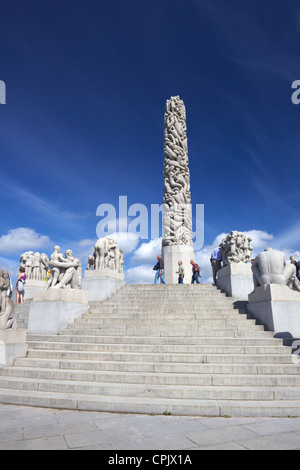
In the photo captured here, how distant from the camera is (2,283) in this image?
7.29 m

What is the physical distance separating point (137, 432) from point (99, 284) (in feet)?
30.2

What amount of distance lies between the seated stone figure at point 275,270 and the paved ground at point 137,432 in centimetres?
495

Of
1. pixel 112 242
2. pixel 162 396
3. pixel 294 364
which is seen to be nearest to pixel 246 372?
pixel 294 364

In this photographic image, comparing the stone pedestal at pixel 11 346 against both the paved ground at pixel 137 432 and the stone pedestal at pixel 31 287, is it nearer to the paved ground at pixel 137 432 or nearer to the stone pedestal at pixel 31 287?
the paved ground at pixel 137 432

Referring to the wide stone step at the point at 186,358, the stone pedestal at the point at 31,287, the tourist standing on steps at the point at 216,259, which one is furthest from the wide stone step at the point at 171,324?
the stone pedestal at the point at 31,287

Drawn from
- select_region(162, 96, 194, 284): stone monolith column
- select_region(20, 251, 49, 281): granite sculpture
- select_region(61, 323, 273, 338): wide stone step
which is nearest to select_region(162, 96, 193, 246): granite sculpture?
select_region(162, 96, 194, 284): stone monolith column

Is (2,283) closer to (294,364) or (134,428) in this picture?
(134,428)

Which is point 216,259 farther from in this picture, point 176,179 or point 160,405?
point 176,179

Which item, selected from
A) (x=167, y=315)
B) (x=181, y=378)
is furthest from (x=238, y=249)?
(x=181, y=378)

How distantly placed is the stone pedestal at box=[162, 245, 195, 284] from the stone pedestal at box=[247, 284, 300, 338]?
11427 millimetres

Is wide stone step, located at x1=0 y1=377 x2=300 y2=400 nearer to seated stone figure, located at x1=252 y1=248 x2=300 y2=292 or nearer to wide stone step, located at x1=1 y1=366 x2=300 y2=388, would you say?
wide stone step, located at x1=1 y1=366 x2=300 y2=388

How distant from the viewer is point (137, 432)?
12.2ft

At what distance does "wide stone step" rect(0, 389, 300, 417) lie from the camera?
14.6ft

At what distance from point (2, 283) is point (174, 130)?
20.6m
